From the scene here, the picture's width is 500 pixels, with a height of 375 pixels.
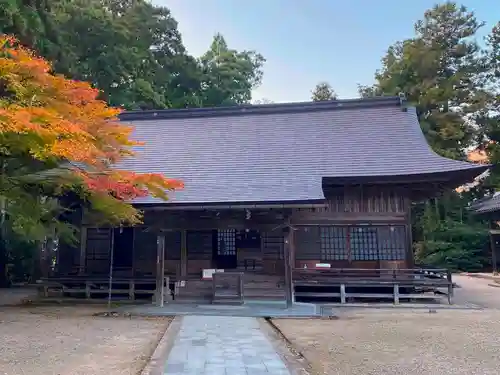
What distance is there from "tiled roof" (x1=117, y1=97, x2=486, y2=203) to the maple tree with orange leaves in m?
2.57

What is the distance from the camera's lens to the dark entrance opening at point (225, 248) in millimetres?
14047

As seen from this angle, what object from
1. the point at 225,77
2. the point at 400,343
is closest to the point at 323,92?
the point at 225,77

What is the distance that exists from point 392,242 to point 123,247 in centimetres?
906

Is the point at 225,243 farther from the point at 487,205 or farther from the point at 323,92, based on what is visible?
the point at 323,92

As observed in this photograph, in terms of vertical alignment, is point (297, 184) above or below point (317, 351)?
above

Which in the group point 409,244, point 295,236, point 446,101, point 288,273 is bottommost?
point 288,273

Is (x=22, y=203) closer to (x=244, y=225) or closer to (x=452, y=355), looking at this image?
(x=244, y=225)

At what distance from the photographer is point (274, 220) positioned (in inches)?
452

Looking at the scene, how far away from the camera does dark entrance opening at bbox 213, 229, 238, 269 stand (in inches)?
553

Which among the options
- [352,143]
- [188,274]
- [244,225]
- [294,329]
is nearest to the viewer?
[294,329]

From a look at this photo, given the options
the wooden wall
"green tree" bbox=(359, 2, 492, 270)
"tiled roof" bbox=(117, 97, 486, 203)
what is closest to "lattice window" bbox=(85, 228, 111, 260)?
the wooden wall

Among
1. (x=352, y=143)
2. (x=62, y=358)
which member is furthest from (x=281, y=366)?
(x=352, y=143)

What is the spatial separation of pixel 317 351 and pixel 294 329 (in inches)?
76.4

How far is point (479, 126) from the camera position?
26.4m
